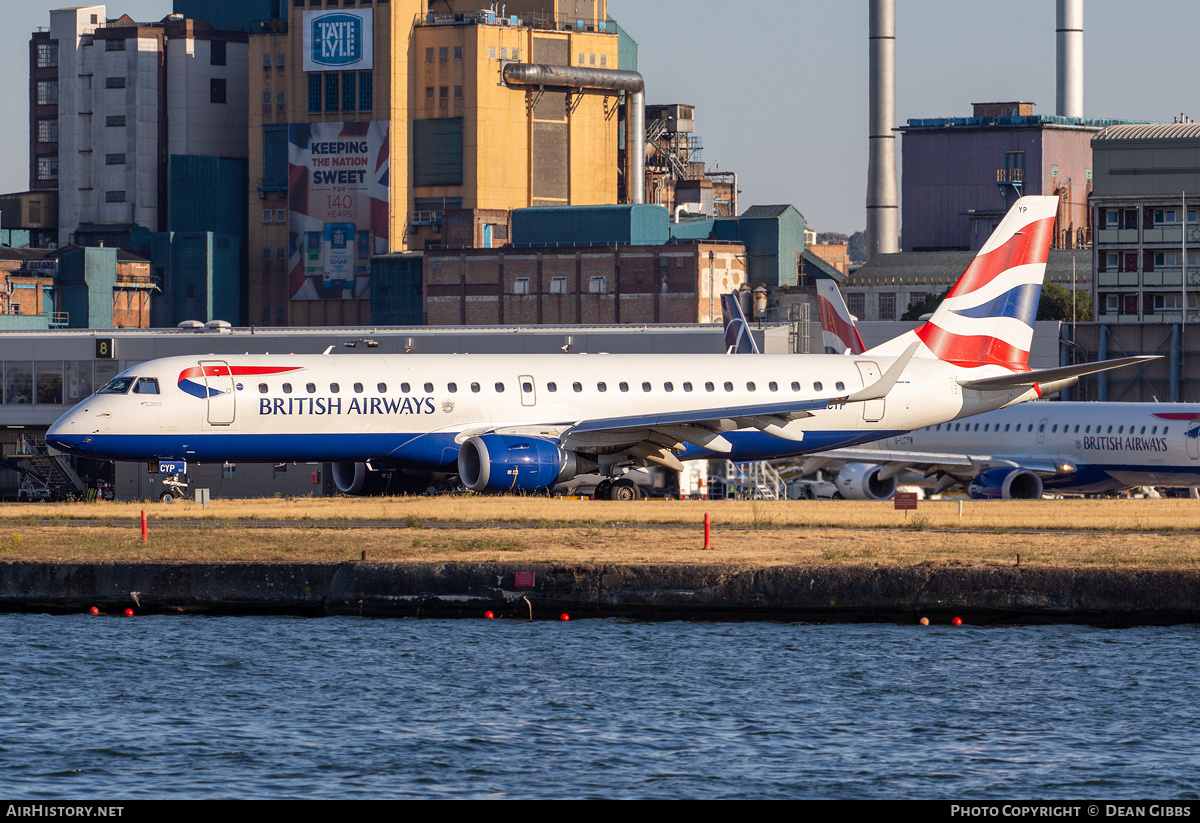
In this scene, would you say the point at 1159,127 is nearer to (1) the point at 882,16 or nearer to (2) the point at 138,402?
(1) the point at 882,16

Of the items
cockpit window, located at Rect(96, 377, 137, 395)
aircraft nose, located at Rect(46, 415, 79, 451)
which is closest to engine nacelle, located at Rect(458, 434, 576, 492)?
cockpit window, located at Rect(96, 377, 137, 395)

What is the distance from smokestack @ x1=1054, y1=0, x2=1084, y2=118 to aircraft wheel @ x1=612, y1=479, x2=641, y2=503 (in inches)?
6058

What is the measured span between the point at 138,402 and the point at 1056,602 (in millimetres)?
25289

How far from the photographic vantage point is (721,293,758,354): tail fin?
7269 centimetres

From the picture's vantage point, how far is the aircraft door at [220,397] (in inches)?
1783

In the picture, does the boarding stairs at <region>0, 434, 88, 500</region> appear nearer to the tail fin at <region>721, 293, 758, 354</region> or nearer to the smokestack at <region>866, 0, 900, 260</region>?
the tail fin at <region>721, 293, 758, 354</region>

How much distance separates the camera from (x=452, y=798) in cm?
1970

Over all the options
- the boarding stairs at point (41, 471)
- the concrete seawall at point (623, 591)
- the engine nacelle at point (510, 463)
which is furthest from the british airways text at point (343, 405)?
the boarding stairs at point (41, 471)

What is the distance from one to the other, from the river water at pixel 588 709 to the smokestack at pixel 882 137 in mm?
163083

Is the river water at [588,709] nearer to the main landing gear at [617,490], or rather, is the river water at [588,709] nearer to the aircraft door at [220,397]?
the aircraft door at [220,397]

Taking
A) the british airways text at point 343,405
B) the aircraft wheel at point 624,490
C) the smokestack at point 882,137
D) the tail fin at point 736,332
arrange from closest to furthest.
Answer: the british airways text at point 343,405 → the aircraft wheel at point 624,490 → the tail fin at point 736,332 → the smokestack at point 882,137

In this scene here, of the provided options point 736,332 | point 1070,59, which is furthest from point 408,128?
point 736,332

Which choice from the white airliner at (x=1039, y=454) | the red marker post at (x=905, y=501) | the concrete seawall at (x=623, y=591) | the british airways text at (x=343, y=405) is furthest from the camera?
the white airliner at (x=1039, y=454)

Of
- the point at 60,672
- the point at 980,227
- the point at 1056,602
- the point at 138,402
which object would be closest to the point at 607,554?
the point at 1056,602
